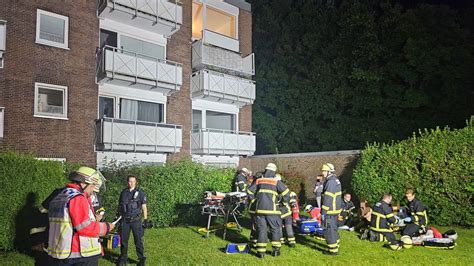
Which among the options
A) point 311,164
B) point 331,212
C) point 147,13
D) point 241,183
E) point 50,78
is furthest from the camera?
point 311,164

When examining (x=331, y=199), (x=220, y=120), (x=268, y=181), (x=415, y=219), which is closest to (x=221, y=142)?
(x=220, y=120)

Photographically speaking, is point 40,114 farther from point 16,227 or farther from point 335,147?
point 335,147

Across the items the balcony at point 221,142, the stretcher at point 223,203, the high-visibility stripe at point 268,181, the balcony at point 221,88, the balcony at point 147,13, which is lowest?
the stretcher at point 223,203

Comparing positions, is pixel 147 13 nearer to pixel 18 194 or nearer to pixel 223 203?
pixel 223 203

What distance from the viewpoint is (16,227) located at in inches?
379

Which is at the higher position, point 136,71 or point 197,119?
point 136,71

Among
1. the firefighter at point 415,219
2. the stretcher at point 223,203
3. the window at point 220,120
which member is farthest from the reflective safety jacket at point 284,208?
the window at point 220,120

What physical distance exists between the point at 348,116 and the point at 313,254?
2119 cm

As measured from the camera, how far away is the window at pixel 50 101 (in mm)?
15585

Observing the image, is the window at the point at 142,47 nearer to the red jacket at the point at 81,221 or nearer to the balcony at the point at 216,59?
the balcony at the point at 216,59

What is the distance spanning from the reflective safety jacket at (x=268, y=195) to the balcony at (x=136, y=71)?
33.1 feet

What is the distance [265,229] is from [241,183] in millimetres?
5491

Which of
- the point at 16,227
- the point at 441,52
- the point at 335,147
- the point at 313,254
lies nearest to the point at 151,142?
the point at 16,227

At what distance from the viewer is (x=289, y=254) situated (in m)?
9.62
